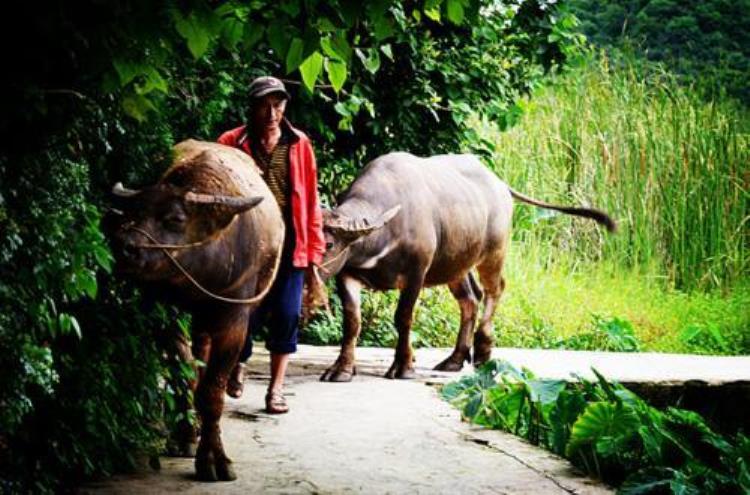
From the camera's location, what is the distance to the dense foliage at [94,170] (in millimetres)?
3809

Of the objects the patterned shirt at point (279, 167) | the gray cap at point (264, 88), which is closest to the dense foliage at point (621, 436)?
the patterned shirt at point (279, 167)

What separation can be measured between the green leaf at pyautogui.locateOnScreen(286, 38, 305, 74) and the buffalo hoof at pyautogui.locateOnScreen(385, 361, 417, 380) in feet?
16.8

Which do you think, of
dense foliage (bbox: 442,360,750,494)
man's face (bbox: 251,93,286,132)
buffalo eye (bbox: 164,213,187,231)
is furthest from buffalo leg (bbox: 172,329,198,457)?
dense foliage (bbox: 442,360,750,494)

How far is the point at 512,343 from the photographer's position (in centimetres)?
Result: 1225

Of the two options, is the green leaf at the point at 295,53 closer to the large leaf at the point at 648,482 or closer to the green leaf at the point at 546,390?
the large leaf at the point at 648,482

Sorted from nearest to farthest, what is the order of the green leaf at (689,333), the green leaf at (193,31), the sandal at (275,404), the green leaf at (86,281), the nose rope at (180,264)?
1. the green leaf at (193,31)
2. the green leaf at (86,281)
3. the nose rope at (180,264)
4. the sandal at (275,404)
5. the green leaf at (689,333)

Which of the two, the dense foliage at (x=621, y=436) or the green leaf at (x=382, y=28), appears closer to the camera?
the green leaf at (x=382, y=28)

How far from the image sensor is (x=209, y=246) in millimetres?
5227

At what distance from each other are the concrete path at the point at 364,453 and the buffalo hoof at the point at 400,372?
Answer: 51cm

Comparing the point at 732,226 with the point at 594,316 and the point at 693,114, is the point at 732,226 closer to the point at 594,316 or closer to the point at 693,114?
the point at 693,114

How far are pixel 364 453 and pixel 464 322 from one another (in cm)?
372

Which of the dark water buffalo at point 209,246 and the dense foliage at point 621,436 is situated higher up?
the dark water buffalo at point 209,246

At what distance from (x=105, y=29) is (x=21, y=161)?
0.52 meters

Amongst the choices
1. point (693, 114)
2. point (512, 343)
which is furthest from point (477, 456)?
point (693, 114)
